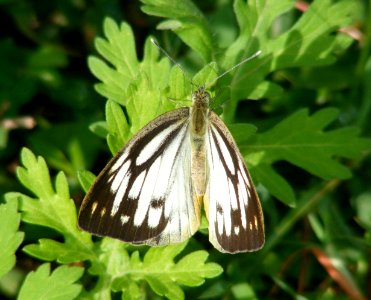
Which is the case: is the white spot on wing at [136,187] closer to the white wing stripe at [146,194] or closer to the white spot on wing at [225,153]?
the white wing stripe at [146,194]

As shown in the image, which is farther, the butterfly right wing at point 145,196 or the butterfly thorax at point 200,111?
the butterfly thorax at point 200,111

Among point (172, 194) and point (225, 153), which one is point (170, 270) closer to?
point (172, 194)

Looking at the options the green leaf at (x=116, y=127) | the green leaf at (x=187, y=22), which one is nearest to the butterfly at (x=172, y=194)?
the green leaf at (x=116, y=127)

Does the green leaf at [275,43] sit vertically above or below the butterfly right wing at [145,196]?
above

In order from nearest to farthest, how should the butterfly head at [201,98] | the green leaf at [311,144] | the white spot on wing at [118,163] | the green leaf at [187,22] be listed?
the white spot on wing at [118,163] → the butterfly head at [201,98] → the green leaf at [187,22] → the green leaf at [311,144]

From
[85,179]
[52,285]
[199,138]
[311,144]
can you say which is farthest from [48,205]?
[311,144]

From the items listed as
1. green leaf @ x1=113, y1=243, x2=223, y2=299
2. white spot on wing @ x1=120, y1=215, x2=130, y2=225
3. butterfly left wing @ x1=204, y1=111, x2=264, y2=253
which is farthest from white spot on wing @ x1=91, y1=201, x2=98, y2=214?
butterfly left wing @ x1=204, y1=111, x2=264, y2=253

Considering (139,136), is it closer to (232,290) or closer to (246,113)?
(232,290)
